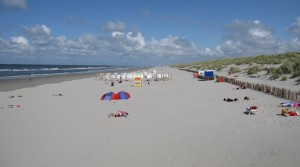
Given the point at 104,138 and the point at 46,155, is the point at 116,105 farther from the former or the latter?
the point at 46,155

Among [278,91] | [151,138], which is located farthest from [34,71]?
[151,138]

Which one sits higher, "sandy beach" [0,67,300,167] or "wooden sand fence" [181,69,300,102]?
"wooden sand fence" [181,69,300,102]

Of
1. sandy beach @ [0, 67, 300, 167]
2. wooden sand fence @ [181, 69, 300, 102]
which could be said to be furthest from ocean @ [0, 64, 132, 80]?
wooden sand fence @ [181, 69, 300, 102]

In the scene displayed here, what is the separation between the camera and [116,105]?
46.5 ft

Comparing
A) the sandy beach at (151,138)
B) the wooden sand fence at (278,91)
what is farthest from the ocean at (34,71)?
the wooden sand fence at (278,91)

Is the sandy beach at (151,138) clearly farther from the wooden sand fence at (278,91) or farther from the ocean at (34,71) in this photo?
the ocean at (34,71)

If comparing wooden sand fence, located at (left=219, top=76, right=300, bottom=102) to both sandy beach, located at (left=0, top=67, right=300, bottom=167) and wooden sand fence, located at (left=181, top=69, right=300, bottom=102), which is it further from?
sandy beach, located at (left=0, top=67, right=300, bottom=167)

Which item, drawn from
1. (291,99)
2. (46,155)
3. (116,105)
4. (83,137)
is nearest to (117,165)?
(46,155)

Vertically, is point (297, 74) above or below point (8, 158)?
above

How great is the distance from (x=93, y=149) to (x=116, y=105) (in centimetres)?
714

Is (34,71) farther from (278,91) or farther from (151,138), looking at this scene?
(151,138)

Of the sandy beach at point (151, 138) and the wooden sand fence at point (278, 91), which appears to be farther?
the wooden sand fence at point (278, 91)

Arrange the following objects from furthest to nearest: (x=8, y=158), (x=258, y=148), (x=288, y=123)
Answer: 1. (x=288, y=123)
2. (x=258, y=148)
3. (x=8, y=158)

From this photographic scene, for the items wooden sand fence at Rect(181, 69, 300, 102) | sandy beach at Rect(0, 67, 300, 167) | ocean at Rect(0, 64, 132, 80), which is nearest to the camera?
sandy beach at Rect(0, 67, 300, 167)
